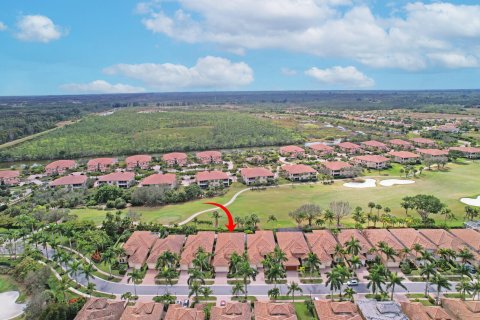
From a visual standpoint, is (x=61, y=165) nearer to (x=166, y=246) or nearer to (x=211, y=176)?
(x=211, y=176)

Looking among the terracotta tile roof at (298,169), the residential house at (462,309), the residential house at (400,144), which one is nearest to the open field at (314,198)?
the terracotta tile roof at (298,169)

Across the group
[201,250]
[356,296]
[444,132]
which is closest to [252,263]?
[201,250]

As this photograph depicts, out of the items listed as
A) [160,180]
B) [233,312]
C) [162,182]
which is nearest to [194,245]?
[233,312]

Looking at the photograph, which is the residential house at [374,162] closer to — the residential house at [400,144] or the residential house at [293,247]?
the residential house at [400,144]

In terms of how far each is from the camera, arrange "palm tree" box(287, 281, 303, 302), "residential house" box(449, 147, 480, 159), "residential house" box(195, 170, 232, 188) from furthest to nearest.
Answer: "residential house" box(449, 147, 480, 159), "residential house" box(195, 170, 232, 188), "palm tree" box(287, 281, 303, 302)

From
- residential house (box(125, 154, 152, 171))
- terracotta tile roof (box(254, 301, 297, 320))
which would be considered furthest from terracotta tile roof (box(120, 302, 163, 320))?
residential house (box(125, 154, 152, 171))

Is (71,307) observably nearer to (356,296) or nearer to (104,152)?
(356,296)

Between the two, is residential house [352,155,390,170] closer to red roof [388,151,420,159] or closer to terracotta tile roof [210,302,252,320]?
red roof [388,151,420,159]
